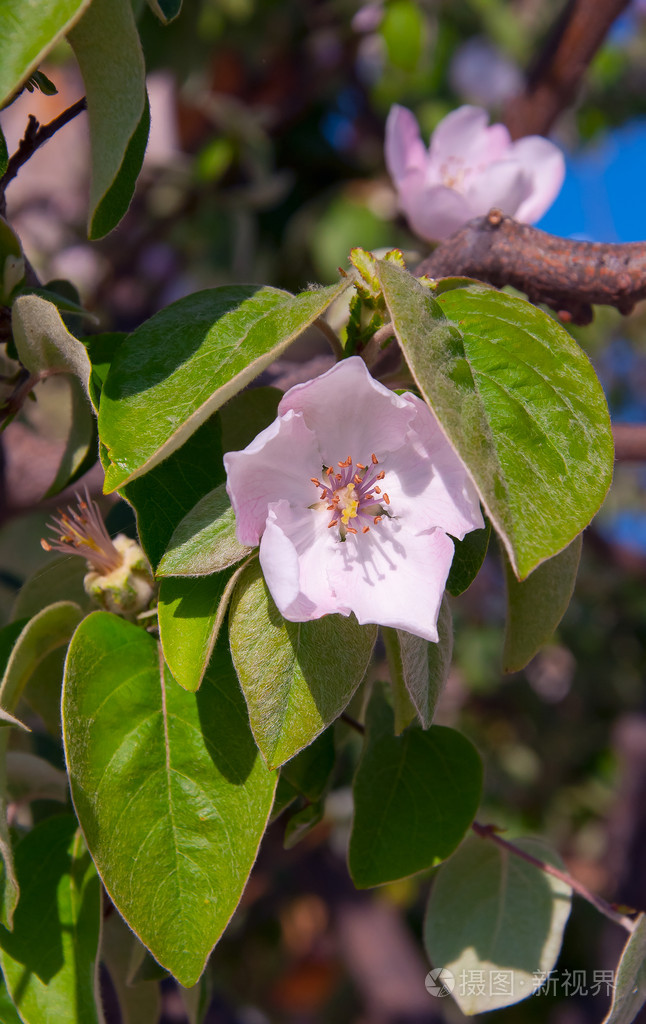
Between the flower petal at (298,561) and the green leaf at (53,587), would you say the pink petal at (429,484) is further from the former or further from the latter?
the green leaf at (53,587)

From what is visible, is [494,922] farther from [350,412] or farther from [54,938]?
[350,412]

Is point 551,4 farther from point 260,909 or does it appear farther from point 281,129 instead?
point 260,909

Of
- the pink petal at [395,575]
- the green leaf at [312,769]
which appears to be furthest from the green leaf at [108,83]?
the green leaf at [312,769]

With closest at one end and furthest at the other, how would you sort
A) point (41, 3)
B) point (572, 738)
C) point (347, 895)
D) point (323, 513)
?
1. point (41, 3)
2. point (323, 513)
3. point (347, 895)
4. point (572, 738)

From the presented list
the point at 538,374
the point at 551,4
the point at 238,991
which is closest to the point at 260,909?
the point at 238,991

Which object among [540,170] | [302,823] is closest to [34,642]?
[302,823]
